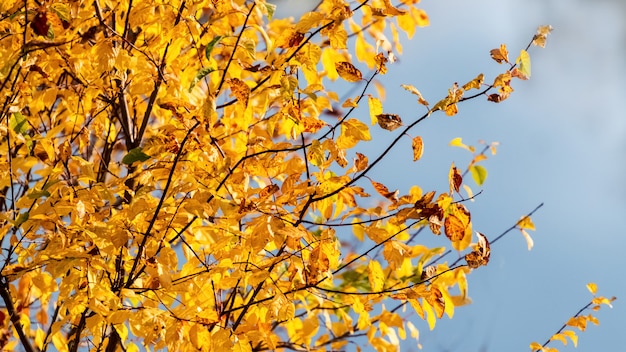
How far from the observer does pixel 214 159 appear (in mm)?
2775

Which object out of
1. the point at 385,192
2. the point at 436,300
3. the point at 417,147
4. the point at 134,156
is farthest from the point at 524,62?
the point at 134,156

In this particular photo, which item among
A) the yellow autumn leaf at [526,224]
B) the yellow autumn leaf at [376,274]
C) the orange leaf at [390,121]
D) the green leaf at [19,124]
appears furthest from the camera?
the yellow autumn leaf at [526,224]

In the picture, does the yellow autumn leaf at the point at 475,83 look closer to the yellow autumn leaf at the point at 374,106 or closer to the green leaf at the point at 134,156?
the yellow autumn leaf at the point at 374,106

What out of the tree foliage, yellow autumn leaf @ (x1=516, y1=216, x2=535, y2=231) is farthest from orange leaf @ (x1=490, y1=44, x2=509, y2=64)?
yellow autumn leaf @ (x1=516, y1=216, x2=535, y2=231)

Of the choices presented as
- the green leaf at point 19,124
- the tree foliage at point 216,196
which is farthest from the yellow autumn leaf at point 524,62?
the green leaf at point 19,124

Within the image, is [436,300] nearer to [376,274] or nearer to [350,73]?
[376,274]

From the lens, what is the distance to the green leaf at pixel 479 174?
3398 millimetres

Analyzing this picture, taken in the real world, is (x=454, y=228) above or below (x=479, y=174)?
below

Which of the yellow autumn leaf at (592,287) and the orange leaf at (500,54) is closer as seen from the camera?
the orange leaf at (500,54)

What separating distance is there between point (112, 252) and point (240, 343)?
2.11 feet

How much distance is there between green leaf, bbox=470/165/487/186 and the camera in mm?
3398

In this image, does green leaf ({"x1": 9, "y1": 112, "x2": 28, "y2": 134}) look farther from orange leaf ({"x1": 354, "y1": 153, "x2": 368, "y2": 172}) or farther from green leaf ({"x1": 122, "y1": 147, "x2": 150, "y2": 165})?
orange leaf ({"x1": 354, "y1": 153, "x2": 368, "y2": 172})

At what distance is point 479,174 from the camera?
135 inches

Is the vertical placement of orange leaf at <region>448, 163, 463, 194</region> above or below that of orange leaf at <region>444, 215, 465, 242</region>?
above
